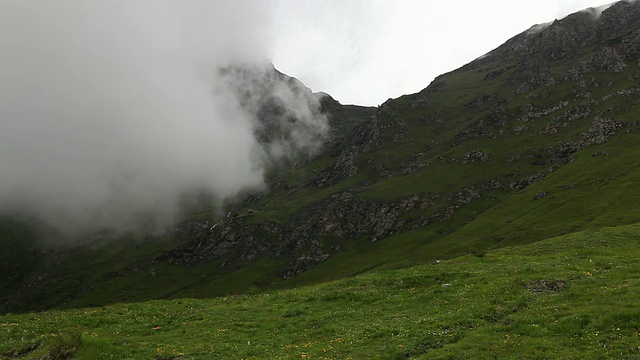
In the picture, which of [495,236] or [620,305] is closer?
[620,305]

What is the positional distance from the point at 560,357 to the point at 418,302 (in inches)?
597

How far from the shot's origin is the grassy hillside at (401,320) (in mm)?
24656

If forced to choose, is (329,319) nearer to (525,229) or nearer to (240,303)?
(240,303)

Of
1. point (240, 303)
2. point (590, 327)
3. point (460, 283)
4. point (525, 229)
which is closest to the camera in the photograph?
point (590, 327)

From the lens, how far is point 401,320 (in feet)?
105

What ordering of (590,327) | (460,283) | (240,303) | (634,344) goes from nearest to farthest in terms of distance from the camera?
A: 1. (634,344)
2. (590,327)
3. (460,283)
4. (240,303)

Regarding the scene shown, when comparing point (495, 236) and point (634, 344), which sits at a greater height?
point (634, 344)

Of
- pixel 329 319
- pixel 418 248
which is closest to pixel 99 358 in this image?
pixel 329 319

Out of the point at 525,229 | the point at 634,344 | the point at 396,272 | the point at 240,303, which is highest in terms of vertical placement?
the point at 240,303

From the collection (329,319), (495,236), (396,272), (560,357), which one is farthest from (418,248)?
(560,357)

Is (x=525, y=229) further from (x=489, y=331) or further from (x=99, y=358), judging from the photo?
(x=99, y=358)

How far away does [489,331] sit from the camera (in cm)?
2675

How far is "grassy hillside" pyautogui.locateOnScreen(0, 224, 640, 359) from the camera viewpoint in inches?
971

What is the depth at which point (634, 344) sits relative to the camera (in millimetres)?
21188
